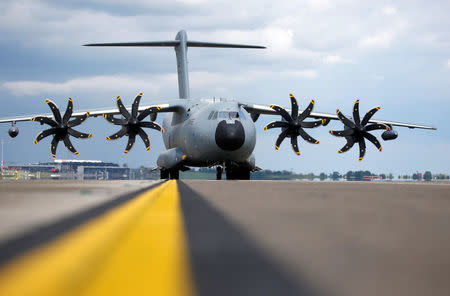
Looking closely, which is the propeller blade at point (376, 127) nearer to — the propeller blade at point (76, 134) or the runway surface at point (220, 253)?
the propeller blade at point (76, 134)

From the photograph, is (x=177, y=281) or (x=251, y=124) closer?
(x=177, y=281)

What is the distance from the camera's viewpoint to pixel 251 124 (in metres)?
24.4

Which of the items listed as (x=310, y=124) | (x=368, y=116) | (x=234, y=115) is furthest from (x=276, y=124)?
(x=368, y=116)

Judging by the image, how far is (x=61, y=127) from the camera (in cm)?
2869

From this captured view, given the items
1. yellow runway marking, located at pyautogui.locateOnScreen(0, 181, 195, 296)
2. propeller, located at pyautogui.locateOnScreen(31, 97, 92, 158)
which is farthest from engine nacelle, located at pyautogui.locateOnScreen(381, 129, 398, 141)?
yellow runway marking, located at pyautogui.locateOnScreen(0, 181, 195, 296)

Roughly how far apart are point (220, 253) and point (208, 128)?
2069cm

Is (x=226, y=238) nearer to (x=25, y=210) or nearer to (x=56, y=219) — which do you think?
(x=56, y=219)

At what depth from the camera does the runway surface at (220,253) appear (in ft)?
7.55

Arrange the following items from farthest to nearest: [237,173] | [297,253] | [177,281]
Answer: [237,173]
[297,253]
[177,281]

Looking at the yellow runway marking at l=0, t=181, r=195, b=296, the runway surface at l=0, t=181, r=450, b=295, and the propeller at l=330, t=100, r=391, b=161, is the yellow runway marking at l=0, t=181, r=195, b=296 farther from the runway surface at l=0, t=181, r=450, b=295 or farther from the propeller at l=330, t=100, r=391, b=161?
the propeller at l=330, t=100, r=391, b=161

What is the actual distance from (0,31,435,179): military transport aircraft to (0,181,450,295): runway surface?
17.7 meters

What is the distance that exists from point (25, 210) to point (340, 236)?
3275mm

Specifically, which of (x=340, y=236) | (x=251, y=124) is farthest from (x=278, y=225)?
(x=251, y=124)

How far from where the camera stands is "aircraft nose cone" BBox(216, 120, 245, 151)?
2283 centimetres
